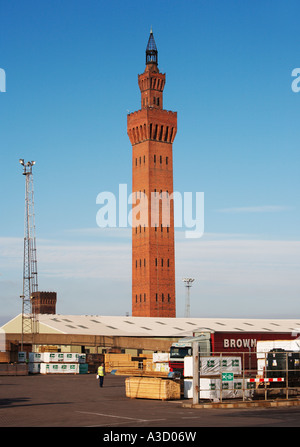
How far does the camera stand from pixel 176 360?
46375 millimetres

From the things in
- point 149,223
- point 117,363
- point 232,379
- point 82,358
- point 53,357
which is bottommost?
point 117,363

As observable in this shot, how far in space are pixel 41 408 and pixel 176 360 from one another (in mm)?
20234

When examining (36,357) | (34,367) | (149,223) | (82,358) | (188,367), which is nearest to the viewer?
(188,367)

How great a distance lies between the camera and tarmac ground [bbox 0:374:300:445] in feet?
70.0

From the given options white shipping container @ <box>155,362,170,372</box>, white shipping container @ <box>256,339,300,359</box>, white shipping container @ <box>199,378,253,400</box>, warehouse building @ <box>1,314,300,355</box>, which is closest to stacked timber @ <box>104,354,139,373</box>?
warehouse building @ <box>1,314,300,355</box>

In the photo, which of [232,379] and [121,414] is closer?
[121,414]

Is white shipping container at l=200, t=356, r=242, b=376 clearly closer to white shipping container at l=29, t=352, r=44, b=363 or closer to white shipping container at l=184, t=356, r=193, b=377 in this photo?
white shipping container at l=184, t=356, r=193, b=377

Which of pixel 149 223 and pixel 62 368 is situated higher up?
pixel 149 223

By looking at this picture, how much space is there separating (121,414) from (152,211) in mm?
77022

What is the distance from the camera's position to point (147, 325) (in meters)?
87.5

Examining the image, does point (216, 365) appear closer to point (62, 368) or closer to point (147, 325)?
point (62, 368)

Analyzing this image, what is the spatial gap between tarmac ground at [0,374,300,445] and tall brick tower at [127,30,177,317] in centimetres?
6512

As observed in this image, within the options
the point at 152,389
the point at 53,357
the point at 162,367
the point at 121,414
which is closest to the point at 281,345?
the point at 152,389
